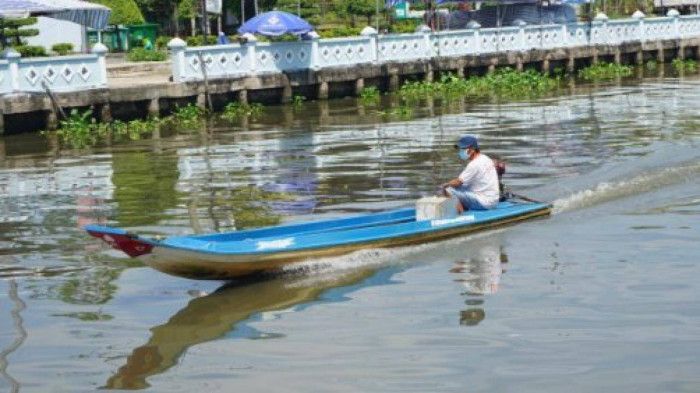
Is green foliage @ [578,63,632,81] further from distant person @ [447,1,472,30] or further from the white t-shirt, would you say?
the white t-shirt

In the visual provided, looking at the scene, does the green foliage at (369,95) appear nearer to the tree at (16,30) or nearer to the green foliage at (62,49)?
the green foliage at (62,49)

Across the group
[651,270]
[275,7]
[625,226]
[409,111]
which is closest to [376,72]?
[409,111]

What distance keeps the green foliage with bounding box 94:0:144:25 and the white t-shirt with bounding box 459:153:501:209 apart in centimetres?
3393

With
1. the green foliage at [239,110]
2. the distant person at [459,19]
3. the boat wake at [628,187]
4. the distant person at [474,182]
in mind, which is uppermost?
the distant person at [459,19]

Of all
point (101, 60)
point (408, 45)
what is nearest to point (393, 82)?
point (408, 45)

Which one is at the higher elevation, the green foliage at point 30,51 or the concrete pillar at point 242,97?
the green foliage at point 30,51

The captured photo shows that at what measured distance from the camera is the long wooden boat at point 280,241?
12.4 meters

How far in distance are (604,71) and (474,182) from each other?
30827mm

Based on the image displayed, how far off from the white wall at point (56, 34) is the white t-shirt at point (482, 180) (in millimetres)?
30363

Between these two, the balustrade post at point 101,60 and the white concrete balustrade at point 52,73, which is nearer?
the white concrete balustrade at point 52,73

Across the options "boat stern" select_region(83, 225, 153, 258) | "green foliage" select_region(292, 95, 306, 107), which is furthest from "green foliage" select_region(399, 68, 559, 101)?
"boat stern" select_region(83, 225, 153, 258)

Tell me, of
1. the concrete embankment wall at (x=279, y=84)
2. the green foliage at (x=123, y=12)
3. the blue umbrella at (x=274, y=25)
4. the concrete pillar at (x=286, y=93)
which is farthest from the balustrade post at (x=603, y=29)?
the green foliage at (x=123, y=12)

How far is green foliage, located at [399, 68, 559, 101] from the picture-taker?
38.0 m

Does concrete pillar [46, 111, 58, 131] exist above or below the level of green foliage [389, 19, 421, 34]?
below
